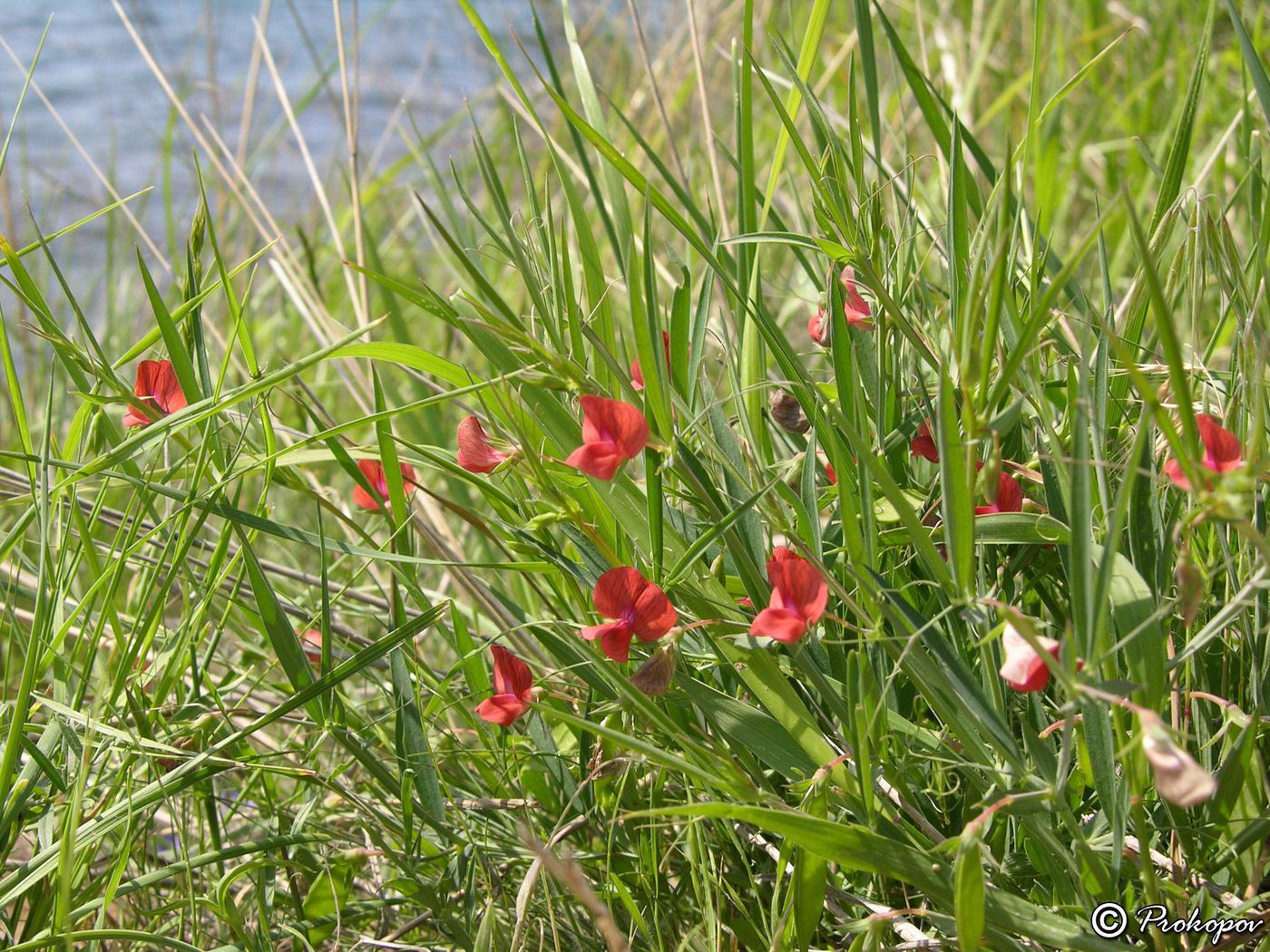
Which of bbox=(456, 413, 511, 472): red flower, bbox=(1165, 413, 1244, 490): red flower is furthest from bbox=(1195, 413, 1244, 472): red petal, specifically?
bbox=(456, 413, 511, 472): red flower

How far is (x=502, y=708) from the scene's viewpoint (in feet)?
2.51

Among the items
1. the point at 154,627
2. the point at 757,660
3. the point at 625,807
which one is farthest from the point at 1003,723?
the point at 154,627

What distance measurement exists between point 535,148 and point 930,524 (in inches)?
120

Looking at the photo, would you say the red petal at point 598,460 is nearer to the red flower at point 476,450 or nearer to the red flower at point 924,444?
the red flower at point 476,450

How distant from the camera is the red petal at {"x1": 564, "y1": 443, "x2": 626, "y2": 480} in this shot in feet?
2.04

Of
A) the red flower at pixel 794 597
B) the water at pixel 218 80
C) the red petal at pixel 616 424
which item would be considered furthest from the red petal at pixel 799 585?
the water at pixel 218 80

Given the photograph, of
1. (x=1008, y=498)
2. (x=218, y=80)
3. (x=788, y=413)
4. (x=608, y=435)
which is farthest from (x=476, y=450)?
(x=218, y=80)

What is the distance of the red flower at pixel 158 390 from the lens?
0.83 metres

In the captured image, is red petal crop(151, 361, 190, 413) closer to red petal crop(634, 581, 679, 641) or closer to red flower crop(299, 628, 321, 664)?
red flower crop(299, 628, 321, 664)

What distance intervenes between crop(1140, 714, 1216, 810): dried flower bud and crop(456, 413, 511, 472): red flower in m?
0.40

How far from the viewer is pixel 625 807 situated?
0.86 m

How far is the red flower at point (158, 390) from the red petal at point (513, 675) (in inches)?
11.5

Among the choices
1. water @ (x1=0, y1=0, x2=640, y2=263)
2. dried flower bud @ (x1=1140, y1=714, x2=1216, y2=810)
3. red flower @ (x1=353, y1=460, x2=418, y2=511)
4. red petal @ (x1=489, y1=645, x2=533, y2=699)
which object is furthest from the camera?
water @ (x1=0, y1=0, x2=640, y2=263)

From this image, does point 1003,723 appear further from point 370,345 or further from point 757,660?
point 370,345
